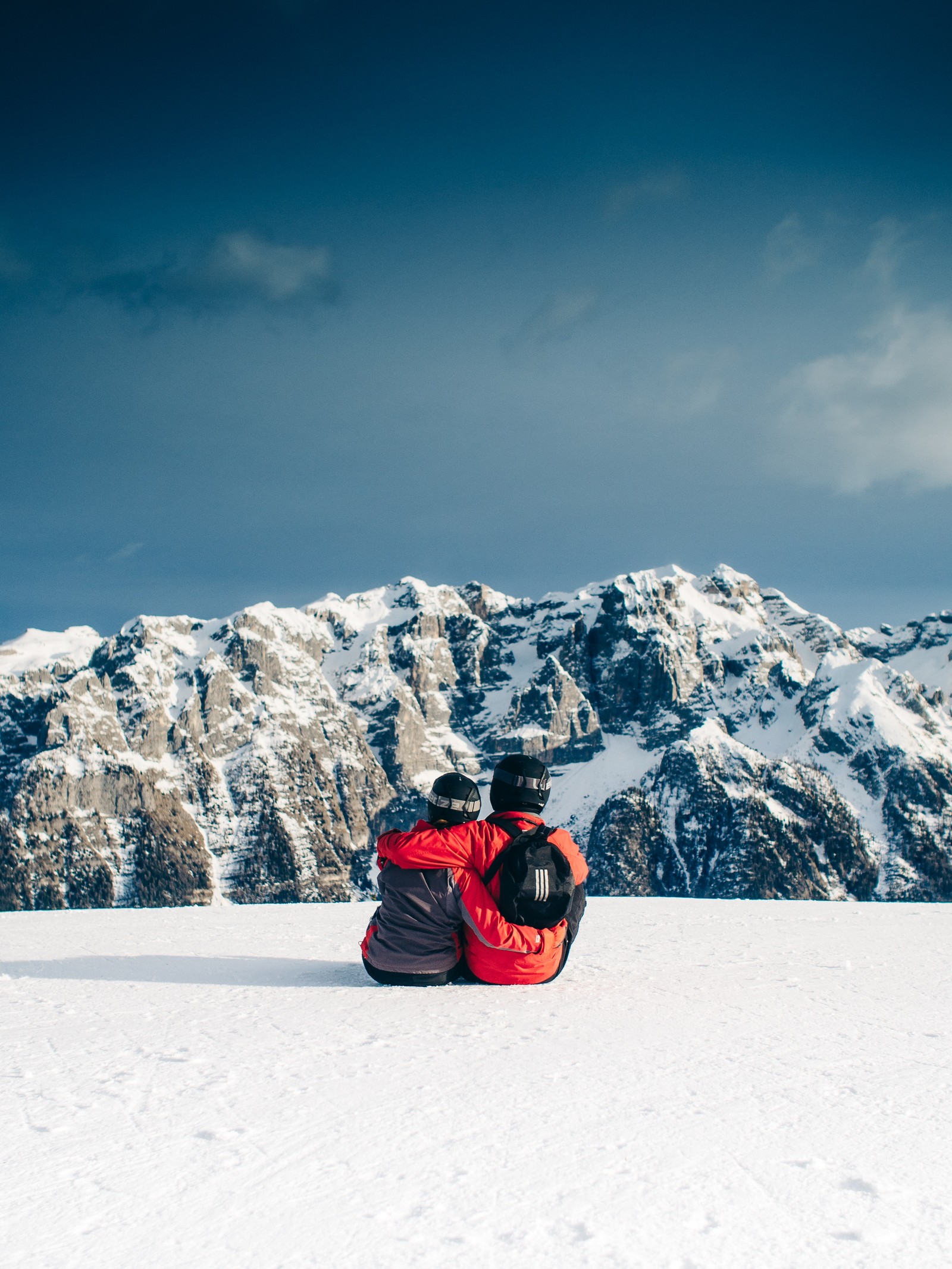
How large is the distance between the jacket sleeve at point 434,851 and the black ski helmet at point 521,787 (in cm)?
51

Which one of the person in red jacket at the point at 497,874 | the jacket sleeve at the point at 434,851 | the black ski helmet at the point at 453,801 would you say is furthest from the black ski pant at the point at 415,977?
the black ski helmet at the point at 453,801

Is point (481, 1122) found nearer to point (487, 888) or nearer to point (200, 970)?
point (487, 888)

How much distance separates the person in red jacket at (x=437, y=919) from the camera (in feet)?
21.5

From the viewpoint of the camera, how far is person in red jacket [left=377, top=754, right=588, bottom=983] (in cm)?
652

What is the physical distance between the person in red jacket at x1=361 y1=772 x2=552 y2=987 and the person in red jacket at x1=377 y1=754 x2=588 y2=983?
0.01 metres

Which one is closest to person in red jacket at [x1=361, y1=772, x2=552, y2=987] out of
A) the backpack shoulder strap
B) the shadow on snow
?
the backpack shoulder strap

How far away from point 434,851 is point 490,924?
29.3 inches

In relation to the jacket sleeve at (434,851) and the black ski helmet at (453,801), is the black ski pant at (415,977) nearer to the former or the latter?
the jacket sleeve at (434,851)

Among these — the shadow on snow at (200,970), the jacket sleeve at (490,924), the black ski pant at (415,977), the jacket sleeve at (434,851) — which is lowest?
the shadow on snow at (200,970)

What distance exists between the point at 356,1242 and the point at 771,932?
915cm

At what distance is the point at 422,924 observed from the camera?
680cm

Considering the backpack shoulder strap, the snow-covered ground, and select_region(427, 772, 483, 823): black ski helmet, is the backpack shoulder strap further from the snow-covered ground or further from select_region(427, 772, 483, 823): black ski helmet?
the snow-covered ground

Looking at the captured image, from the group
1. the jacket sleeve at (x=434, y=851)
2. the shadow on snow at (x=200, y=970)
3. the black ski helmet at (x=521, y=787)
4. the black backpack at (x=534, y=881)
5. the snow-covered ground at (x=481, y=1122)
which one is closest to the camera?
the snow-covered ground at (x=481, y=1122)

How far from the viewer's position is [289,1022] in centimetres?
564
